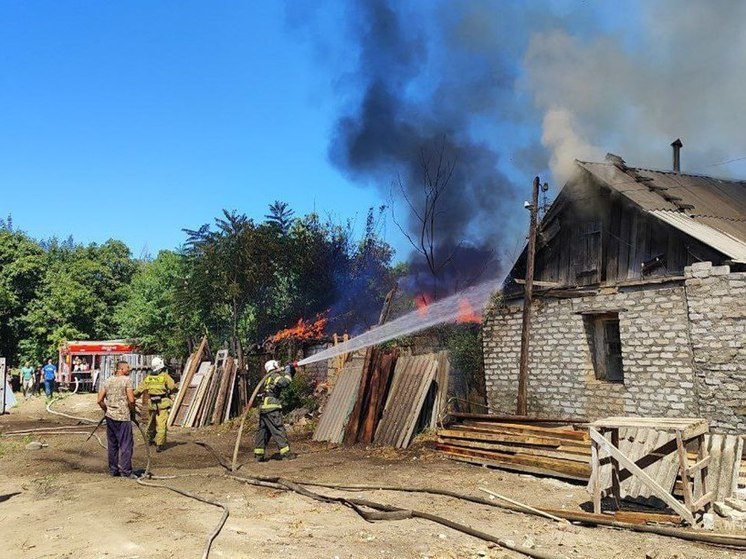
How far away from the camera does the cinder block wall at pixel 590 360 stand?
10.5 metres

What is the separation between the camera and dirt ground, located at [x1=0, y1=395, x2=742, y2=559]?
5434 millimetres

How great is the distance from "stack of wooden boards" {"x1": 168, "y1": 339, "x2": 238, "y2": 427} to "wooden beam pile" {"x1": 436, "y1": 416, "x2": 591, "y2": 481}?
7363 mm

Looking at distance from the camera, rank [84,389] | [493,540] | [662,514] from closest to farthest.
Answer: [493,540] → [662,514] → [84,389]

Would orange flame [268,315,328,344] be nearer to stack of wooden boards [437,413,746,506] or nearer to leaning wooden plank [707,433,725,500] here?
stack of wooden boards [437,413,746,506]

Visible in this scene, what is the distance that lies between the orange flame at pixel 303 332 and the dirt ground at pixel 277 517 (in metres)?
8.00

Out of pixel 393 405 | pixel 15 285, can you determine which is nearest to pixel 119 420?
pixel 393 405

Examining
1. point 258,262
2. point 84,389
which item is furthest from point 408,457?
point 84,389

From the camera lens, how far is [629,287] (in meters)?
11.3

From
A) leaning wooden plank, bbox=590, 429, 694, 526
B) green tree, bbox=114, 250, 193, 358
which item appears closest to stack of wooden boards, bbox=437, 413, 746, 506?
leaning wooden plank, bbox=590, 429, 694, 526

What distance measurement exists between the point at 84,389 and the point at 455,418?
909 inches

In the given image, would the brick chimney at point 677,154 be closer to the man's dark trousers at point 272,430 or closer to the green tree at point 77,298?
the man's dark trousers at point 272,430

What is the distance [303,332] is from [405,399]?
7.38 meters

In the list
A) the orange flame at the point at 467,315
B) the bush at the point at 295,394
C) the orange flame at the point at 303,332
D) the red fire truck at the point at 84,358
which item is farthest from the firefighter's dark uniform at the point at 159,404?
the red fire truck at the point at 84,358

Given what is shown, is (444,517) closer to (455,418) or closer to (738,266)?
(455,418)
